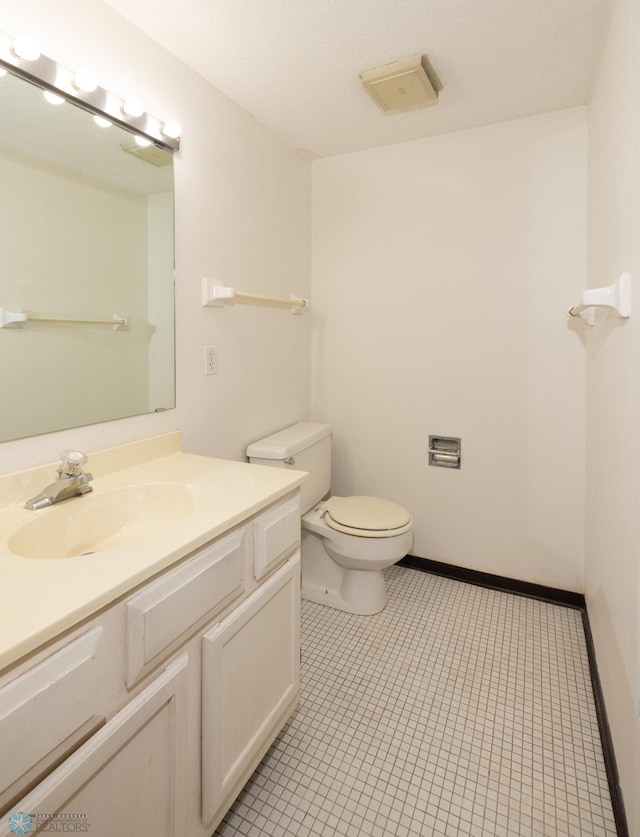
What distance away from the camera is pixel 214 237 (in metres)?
1.82

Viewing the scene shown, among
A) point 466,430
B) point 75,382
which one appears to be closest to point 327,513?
point 466,430

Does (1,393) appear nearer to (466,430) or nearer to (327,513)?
(327,513)

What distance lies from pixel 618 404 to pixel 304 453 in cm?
128

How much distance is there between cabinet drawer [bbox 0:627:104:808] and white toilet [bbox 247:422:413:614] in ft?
4.22

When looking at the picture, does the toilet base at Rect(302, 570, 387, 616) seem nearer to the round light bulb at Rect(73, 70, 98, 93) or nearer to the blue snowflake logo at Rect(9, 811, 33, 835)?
the blue snowflake logo at Rect(9, 811, 33, 835)

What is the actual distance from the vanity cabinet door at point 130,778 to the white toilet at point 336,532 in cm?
114

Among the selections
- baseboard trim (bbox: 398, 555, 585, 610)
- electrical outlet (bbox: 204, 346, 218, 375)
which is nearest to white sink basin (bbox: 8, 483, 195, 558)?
electrical outlet (bbox: 204, 346, 218, 375)

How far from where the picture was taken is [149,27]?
1.47 metres

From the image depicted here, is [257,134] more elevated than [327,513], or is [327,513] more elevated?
[257,134]

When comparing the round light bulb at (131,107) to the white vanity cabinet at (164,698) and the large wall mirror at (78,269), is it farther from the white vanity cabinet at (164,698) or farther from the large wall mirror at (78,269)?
the white vanity cabinet at (164,698)

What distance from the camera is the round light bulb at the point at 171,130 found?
1.54 m

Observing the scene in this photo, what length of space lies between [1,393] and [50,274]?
1.16 feet

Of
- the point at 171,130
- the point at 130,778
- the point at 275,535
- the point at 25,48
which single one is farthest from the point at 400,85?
the point at 130,778

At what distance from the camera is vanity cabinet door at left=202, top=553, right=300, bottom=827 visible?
1.03 metres
